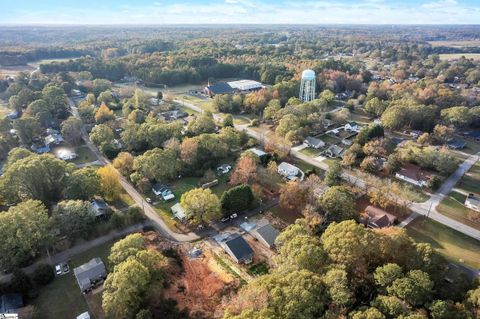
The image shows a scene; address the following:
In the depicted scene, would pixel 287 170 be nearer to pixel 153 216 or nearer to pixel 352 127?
pixel 153 216

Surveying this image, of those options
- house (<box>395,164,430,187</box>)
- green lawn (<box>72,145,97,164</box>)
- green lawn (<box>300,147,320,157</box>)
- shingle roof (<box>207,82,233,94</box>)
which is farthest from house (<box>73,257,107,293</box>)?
shingle roof (<box>207,82,233,94</box>)

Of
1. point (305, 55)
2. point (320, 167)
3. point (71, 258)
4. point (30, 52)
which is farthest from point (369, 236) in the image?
point (30, 52)

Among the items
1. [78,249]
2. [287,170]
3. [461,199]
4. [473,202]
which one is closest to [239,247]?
[78,249]

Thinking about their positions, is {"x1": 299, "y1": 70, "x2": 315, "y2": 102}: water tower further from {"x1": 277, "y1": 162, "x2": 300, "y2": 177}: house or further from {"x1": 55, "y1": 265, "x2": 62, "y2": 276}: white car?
{"x1": 55, "y1": 265, "x2": 62, "y2": 276}: white car

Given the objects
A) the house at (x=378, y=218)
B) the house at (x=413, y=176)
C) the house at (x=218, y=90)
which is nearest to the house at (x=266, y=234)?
the house at (x=378, y=218)

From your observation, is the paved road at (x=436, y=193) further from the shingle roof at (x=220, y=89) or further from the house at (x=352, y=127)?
the shingle roof at (x=220, y=89)

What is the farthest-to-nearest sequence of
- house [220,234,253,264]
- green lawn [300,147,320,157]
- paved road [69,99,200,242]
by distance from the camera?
green lawn [300,147,320,157] < paved road [69,99,200,242] < house [220,234,253,264]
